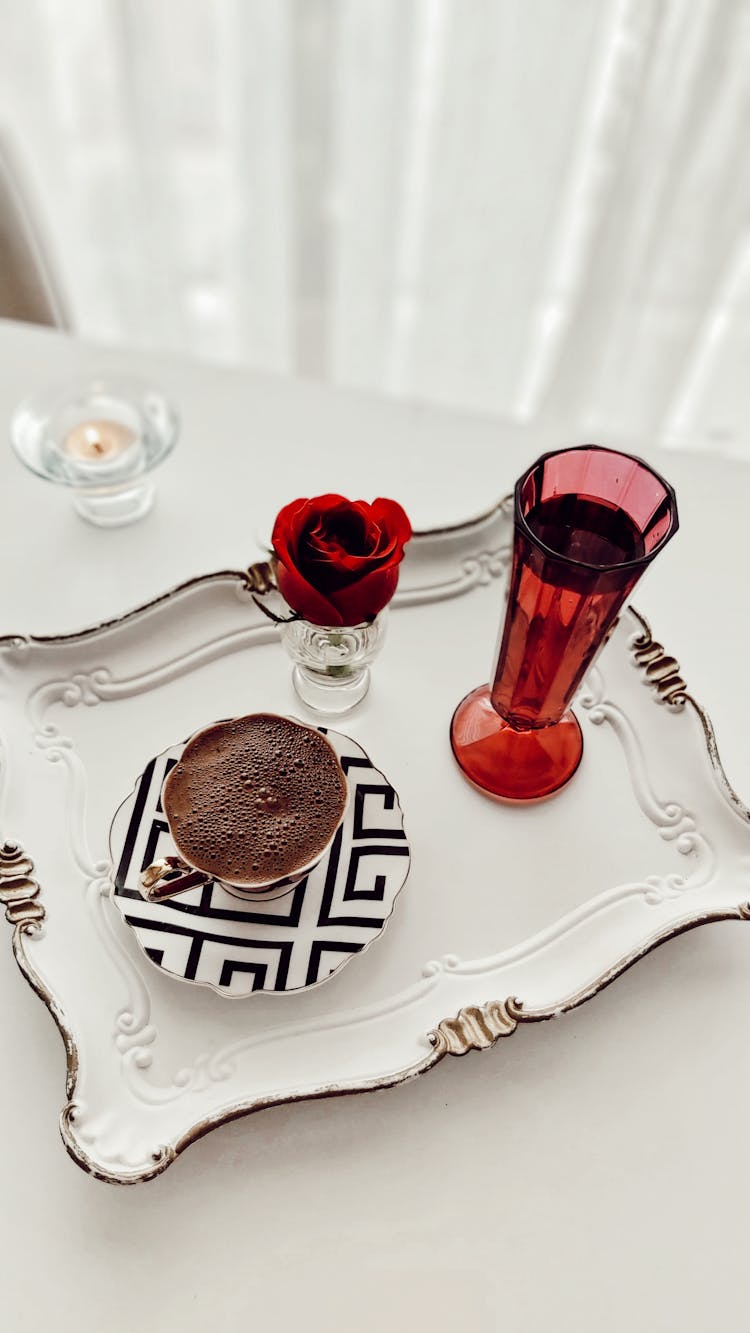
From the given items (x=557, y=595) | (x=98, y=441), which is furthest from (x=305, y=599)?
(x=98, y=441)

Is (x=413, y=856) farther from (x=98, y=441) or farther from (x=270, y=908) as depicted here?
(x=98, y=441)

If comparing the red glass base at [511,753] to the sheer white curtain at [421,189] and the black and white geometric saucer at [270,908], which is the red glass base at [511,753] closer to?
the black and white geometric saucer at [270,908]

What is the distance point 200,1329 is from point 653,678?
459 mm

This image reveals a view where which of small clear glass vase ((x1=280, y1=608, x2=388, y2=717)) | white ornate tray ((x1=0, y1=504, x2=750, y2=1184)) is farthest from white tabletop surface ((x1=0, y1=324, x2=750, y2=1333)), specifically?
small clear glass vase ((x1=280, y1=608, x2=388, y2=717))

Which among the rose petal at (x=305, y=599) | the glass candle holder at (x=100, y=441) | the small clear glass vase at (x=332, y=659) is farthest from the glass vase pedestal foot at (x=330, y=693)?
the glass candle holder at (x=100, y=441)

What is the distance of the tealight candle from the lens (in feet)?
2.47

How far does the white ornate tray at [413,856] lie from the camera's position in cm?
52

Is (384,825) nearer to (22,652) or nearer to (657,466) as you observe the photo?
(22,652)

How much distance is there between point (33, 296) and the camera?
0.99 metres

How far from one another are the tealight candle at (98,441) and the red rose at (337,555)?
0.27 m

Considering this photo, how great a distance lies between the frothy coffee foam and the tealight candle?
29 centimetres

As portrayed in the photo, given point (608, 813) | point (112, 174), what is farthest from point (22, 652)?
point (112, 174)

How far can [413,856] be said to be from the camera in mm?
602

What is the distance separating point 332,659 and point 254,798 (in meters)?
0.12
